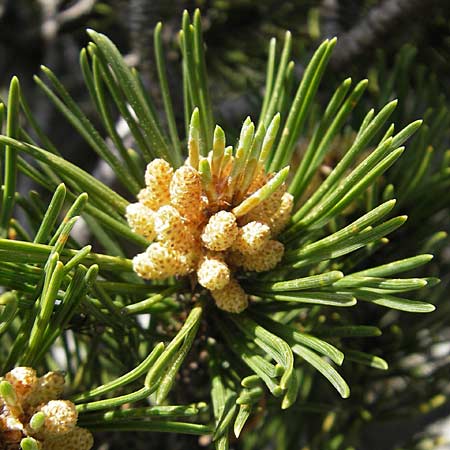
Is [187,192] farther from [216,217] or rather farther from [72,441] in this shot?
[72,441]

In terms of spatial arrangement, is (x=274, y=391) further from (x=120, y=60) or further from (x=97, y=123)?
(x=97, y=123)

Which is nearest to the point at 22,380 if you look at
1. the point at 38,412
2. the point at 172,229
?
the point at 38,412

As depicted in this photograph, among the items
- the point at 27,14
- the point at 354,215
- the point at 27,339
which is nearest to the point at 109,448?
the point at 27,339

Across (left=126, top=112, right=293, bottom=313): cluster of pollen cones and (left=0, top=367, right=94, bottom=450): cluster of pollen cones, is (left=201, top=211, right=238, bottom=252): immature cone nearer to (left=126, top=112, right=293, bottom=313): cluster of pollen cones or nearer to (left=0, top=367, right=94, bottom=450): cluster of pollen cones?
(left=126, top=112, right=293, bottom=313): cluster of pollen cones

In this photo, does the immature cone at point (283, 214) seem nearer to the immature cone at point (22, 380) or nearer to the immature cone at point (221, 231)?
the immature cone at point (221, 231)

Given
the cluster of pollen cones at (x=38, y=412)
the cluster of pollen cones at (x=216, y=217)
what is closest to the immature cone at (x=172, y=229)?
the cluster of pollen cones at (x=216, y=217)
